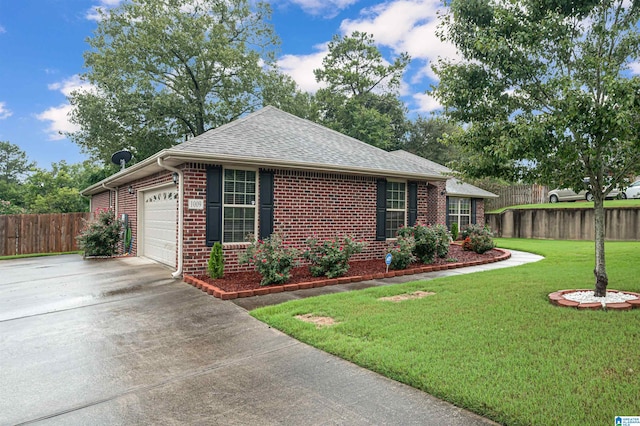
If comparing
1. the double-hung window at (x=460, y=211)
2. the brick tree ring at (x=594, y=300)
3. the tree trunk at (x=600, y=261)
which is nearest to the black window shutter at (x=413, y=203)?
the brick tree ring at (x=594, y=300)

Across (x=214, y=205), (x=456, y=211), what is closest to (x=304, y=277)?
(x=214, y=205)

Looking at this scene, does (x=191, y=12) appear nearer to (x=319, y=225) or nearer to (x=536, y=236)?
(x=319, y=225)

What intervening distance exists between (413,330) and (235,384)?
86.7 inches

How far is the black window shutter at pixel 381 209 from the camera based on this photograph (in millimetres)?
10859

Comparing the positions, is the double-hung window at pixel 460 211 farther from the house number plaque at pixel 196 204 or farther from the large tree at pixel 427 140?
the large tree at pixel 427 140

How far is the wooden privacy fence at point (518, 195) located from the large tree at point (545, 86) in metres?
20.4

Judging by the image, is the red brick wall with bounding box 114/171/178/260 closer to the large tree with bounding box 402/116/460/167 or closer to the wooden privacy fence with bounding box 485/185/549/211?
the wooden privacy fence with bounding box 485/185/549/211

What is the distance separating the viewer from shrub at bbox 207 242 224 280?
308 inches

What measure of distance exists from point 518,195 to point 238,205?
22.5 m

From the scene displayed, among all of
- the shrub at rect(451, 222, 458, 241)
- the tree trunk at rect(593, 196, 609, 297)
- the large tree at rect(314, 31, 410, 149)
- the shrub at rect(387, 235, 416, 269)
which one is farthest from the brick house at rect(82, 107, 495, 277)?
the large tree at rect(314, 31, 410, 149)

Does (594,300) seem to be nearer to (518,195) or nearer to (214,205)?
(214,205)

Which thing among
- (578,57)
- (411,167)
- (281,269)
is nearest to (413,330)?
(281,269)

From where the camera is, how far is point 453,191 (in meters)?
18.4

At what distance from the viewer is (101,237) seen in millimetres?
13047
